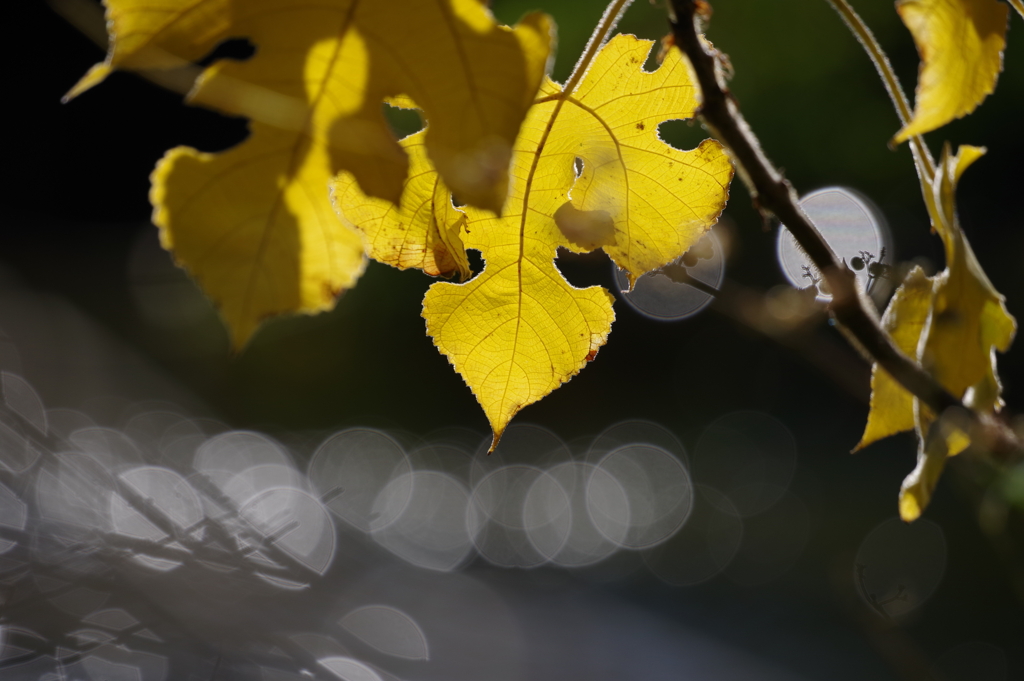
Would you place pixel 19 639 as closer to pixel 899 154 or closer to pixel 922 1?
pixel 922 1

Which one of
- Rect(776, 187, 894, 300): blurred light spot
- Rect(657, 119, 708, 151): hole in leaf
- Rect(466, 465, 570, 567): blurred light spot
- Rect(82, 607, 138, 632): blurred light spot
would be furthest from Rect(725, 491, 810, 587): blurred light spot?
Rect(82, 607, 138, 632): blurred light spot

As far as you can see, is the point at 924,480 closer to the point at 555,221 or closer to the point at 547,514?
the point at 555,221

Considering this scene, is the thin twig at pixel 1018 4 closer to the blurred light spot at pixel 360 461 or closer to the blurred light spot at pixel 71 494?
the blurred light spot at pixel 71 494

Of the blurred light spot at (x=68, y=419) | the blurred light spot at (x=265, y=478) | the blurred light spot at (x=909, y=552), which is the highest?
the blurred light spot at (x=68, y=419)

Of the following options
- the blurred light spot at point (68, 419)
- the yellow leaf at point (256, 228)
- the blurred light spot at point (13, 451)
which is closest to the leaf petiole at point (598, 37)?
the yellow leaf at point (256, 228)

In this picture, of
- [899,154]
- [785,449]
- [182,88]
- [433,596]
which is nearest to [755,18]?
[899,154]

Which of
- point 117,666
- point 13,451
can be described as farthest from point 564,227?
point 13,451
